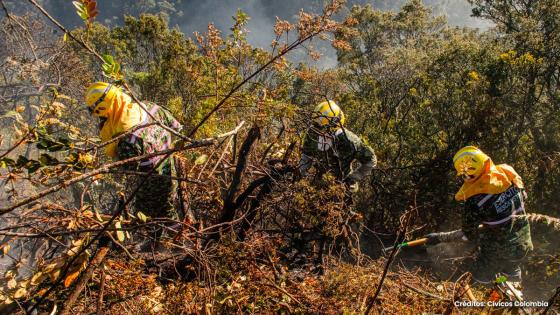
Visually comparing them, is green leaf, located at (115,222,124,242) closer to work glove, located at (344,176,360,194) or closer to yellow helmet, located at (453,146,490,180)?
work glove, located at (344,176,360,194)

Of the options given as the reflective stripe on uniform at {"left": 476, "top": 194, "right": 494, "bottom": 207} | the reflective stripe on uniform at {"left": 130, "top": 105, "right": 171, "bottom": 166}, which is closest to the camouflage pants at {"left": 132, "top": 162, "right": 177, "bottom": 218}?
the reflective stripe on uniform at {"left": 130, "top": 105, "right": 171, "bottom": 166}

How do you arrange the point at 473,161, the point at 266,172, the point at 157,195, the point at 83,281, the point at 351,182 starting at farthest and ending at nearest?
the point at 351,182
the point at 473,161
the point at 157,195
the point at 266,172
the point at 83,281

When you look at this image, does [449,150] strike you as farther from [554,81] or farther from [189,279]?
[189,279]

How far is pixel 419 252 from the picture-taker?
566cm

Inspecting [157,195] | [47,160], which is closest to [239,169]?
[157,195]

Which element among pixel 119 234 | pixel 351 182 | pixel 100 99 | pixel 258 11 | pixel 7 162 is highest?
pixel 258 11

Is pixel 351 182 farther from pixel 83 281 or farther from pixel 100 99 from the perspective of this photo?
pixel 83 281

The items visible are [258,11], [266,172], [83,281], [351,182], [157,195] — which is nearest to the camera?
[83,281]

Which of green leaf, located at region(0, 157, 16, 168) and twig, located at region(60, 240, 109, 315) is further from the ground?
green leaf, located at region(0, 157, 16, 168)

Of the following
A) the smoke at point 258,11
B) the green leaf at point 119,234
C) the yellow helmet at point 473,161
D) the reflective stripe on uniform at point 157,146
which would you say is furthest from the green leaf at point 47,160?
the smoke at point 258,11

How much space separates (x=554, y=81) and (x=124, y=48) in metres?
13.8

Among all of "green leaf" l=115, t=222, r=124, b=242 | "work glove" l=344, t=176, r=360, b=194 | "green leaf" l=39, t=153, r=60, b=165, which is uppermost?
"green leaf" l=39, t=153, r=60, b=165

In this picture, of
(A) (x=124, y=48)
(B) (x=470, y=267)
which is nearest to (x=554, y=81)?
(B) (x=470, y=267)

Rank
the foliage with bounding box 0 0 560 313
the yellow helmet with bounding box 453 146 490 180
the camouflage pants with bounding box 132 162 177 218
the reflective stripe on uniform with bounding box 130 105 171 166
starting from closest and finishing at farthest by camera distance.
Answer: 1. the foliage with bounding box 0 0 560 313
2. the reflective stripe on uniform with bounding box 130 105 171 166
3. the camouflage pants with bounding box 132 162 177 218
4. the yellow helmet with bounding box 453 146 490 180
